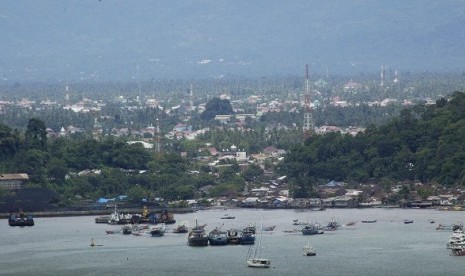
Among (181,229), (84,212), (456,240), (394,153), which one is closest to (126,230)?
(181,229)

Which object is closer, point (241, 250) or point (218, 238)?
point (241, 250)

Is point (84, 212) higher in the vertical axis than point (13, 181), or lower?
lower

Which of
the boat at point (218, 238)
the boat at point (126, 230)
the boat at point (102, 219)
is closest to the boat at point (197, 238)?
the boat at point (218, 238)

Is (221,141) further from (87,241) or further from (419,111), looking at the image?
(87,241)

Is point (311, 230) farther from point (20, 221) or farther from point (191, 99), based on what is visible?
point (191, 99)

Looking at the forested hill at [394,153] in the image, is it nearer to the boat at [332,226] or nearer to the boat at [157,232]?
the boat at [332,226]

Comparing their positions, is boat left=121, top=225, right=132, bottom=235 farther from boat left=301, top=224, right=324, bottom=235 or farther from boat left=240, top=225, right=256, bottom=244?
boat left=301, top=224, right=324, bottom=235
